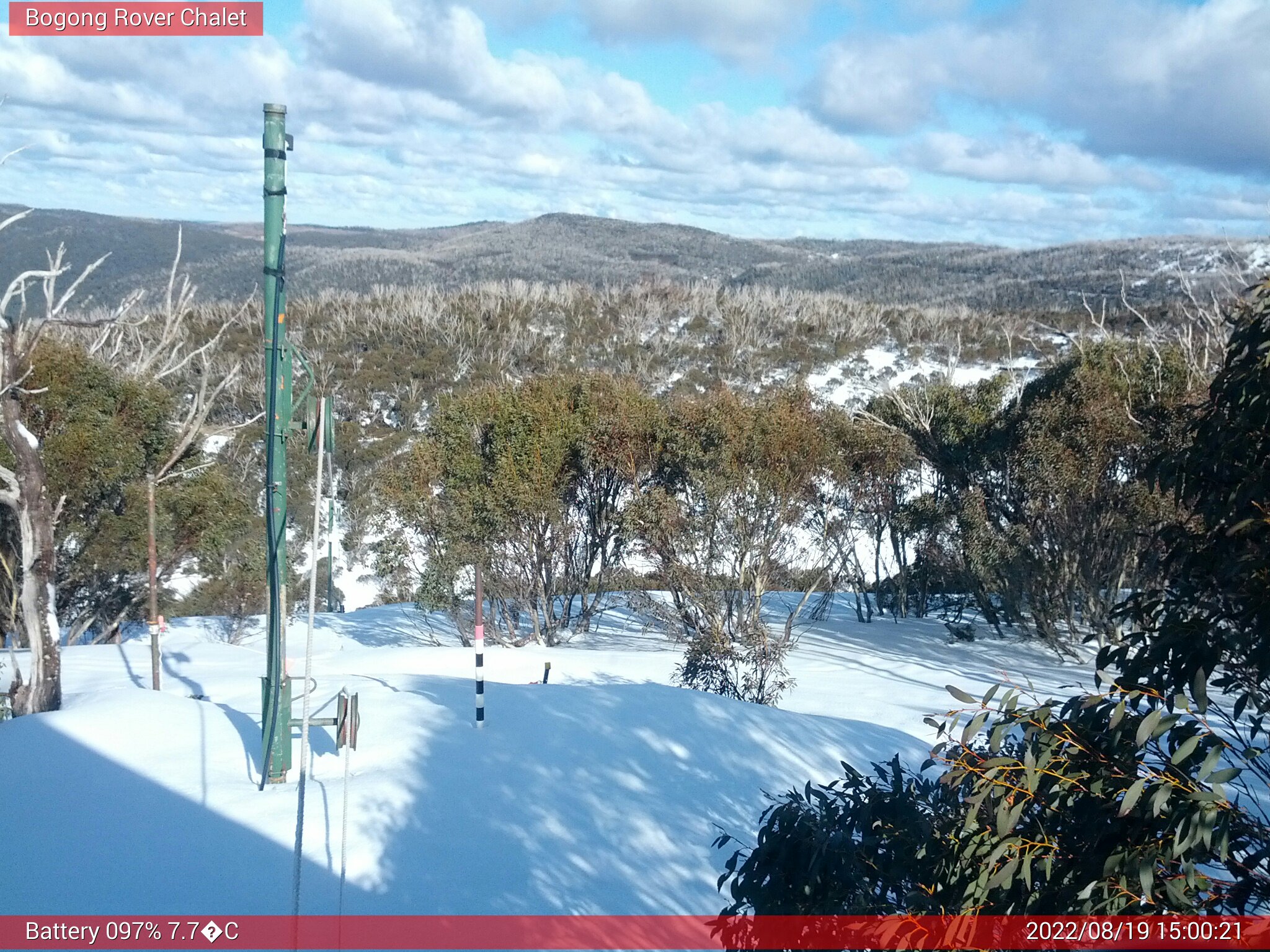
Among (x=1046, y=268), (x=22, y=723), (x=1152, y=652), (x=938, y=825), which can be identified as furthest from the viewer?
(x=1046, y=268)

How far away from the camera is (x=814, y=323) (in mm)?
Answer: 42906

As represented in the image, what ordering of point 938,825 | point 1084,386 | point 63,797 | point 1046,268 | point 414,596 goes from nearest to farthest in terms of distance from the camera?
point 938,825 < point 63,797 < point 1084,386 < point 414,596 < point 1046,268

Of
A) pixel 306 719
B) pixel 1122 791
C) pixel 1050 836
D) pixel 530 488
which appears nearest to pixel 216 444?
pixel 530 488

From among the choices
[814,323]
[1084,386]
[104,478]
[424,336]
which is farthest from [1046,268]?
[104,478]

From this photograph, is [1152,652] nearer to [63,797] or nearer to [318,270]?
[63,797]

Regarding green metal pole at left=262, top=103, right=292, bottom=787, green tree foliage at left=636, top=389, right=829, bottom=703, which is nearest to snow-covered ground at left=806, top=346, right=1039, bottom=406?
green tree foliage at left=636, top=389, right=829, bottom=703

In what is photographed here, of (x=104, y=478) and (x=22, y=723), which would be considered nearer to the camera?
(x=22, y=723)

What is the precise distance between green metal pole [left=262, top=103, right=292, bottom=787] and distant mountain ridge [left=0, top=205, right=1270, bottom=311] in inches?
1351

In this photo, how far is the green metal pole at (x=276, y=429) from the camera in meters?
5.76

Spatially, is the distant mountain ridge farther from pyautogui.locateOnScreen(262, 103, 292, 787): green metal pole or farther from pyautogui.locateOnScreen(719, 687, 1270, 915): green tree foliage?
pyautogui.locateOnScreen(719, 687, 1270, 915): green tree foliage

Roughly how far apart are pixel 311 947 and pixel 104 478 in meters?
12.6

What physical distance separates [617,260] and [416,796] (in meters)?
80.6

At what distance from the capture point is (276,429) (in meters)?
5.93

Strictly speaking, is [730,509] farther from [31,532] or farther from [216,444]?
[216,444]
